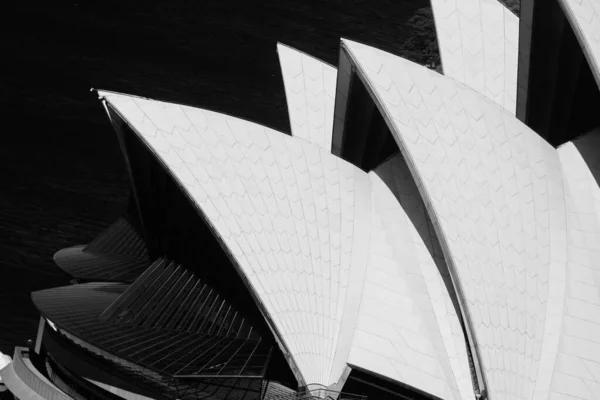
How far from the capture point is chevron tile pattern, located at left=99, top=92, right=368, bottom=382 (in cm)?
2769

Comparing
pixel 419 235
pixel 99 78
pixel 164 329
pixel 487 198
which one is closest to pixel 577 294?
pixel 487 198

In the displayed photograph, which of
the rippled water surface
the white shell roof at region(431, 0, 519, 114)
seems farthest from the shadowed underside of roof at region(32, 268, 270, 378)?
the rippled water surface

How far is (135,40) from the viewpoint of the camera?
253ft

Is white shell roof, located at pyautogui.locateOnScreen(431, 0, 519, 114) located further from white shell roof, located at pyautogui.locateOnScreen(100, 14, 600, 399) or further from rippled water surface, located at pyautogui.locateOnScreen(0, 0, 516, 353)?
rippled water surface, located at pyautogui.locateOnScreen(0, 0, 516, 353)

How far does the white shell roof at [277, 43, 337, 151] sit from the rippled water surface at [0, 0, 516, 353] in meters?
14.4

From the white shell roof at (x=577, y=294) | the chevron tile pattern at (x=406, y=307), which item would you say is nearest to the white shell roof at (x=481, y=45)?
the white shell roof at (x=577, y=294)

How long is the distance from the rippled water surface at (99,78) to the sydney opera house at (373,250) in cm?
1352

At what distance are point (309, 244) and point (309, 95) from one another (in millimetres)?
8677

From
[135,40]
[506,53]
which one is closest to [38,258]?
[506,53]

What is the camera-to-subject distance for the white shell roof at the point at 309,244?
89.5 feet

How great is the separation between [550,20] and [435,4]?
5.81 meters

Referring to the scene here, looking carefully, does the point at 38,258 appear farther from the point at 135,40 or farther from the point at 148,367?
the point at 135,40

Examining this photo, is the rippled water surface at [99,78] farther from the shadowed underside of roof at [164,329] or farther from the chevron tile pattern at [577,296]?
the chevron tile pattern at [577,296]

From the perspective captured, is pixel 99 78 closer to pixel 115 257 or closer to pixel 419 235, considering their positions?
pixel 115 257
